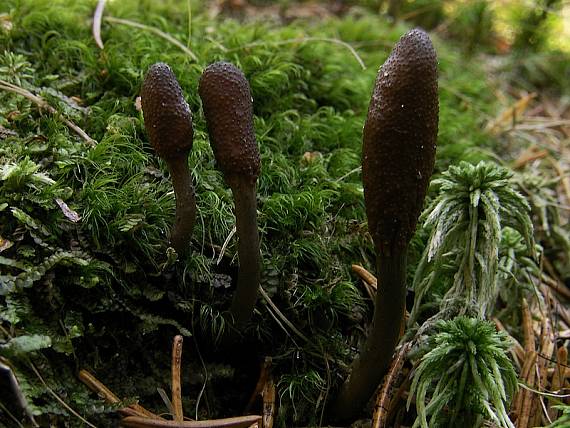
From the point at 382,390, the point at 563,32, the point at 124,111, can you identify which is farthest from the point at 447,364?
the point at 563,32

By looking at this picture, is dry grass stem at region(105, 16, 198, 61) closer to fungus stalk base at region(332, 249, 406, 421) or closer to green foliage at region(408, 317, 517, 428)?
fungus stalk base at region(332, 249, 406, 421)

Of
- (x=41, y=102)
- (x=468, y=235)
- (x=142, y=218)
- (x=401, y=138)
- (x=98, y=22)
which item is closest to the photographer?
(x=401, y=138)

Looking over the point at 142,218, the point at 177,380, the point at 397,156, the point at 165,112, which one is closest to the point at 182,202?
the point at 142,218

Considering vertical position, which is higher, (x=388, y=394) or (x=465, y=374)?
(x=465, y=374)

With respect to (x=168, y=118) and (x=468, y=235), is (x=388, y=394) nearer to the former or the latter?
(x=468, y=235)

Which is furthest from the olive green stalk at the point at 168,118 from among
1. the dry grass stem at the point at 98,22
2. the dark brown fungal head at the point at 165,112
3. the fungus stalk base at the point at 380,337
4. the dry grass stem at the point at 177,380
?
the dry grass stem at the point at 98,22

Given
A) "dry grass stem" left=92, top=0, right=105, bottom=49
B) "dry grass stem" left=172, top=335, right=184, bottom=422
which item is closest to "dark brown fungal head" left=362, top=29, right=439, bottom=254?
"dry grass stem" left=172, top=335, right=184, bottom=422

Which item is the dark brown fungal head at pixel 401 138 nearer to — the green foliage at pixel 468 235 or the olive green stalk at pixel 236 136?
the olive green stalk at pixel 236 136

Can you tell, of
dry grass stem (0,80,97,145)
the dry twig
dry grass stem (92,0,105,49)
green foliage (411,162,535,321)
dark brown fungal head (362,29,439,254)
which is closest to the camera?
dark brown fungal head (362,29,439,254)
